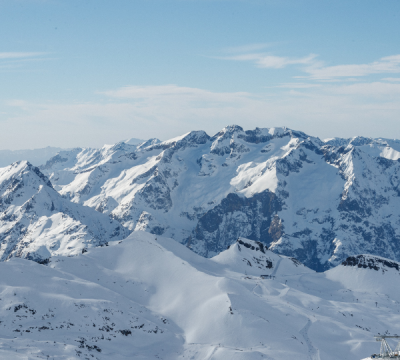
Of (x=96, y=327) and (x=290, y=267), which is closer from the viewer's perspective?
(x=96, y=327)

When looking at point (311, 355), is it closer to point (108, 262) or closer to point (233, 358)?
point (233, 358)

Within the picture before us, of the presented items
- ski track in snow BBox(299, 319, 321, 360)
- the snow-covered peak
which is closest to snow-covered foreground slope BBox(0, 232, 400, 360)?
ski track in snow BBox(299, 319, 321, 360)

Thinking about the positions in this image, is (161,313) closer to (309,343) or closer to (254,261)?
(309,343)

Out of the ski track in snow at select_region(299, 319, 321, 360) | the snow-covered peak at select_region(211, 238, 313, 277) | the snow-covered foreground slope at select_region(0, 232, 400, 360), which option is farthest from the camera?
the snow-covered peak at select_region(211, 238, 313, 277)

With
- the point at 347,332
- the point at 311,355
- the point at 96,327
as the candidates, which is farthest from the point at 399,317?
the point at 96,327

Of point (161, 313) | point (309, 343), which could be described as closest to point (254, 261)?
point (161, 313)

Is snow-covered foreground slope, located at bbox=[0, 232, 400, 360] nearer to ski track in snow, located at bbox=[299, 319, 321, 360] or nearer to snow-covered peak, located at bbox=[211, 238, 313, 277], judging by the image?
ski track in snow, located at bbox=[299, 319, 321, 360]

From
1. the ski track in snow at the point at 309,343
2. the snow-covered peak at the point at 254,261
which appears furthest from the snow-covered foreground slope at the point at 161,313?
the snow-covered peak at the point at 254,261

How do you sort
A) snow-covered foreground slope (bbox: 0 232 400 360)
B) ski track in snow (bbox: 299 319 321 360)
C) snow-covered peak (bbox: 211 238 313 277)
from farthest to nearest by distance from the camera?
snow-covered peak (bbox: 211 238 313 277) → ski track in snow (bbox: 299 319 321 360) → snow-covered foreground slope (bbox: 0 232 400 360)

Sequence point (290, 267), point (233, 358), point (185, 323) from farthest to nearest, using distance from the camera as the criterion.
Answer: point (290, 267) → point (185, 323) → point (233, 358)

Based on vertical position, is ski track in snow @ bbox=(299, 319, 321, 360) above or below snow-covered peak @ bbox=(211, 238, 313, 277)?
above
